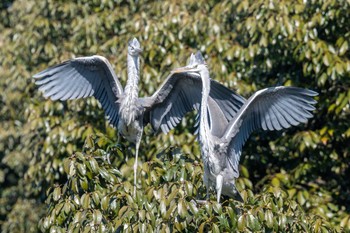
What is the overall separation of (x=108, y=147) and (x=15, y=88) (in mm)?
4029

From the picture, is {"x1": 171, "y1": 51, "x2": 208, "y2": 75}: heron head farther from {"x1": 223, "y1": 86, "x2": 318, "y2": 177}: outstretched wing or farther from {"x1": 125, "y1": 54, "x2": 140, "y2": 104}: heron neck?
{"x1": 125, "y1": 54, "x2": 140, "y2": 104}: heron neck

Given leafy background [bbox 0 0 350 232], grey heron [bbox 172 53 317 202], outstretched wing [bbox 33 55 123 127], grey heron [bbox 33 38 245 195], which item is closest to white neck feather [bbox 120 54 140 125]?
grey heron [bbox 33 38 245 195]

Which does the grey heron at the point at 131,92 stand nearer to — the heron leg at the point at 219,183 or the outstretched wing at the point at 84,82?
the outstretched wing at the point at 84,82

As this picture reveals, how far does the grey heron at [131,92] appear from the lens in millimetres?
6938

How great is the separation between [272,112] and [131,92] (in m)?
1.15

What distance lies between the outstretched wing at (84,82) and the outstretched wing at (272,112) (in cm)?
121

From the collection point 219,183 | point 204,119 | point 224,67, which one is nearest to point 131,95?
point 204,119

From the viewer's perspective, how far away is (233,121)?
20.0 feet

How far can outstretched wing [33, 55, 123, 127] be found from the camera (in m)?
6.95

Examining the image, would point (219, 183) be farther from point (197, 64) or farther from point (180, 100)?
point (180, 100)

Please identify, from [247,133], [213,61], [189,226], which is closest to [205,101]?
[247,133]

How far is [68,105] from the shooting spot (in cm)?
902

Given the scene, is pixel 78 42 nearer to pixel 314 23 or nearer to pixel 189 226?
pixel 314 23

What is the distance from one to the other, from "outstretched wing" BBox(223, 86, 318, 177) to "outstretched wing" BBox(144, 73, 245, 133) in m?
0.56
